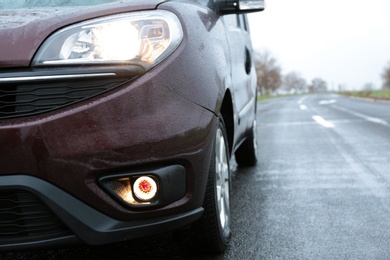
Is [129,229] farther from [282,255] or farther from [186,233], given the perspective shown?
[282,255]

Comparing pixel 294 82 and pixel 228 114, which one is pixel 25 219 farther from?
pixel 294 82

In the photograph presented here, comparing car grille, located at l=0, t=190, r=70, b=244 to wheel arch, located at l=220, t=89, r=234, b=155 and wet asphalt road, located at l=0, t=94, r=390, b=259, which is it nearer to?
wet asphalt road, located at l=0, t=94, r=390, b=259

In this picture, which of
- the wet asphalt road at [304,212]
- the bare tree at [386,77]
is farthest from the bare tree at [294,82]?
the wet asphalt road at [304,212]

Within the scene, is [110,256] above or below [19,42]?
below

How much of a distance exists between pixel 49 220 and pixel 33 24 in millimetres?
770

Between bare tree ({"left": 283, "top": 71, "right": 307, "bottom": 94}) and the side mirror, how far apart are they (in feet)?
434

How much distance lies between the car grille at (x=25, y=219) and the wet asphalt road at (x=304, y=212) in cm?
81

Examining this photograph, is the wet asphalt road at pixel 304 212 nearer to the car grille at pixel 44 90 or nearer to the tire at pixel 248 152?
the tire at pixel 248 152

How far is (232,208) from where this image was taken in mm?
3904

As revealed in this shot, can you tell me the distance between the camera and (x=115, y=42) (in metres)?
2.17

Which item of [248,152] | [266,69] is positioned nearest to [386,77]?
[266,69]

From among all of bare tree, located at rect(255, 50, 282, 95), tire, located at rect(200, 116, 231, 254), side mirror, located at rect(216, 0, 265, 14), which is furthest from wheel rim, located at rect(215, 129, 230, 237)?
bare tree, located at rect(255, 50, 282, 95)

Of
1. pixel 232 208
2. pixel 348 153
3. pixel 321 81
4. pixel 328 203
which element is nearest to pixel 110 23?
pixel 232 208

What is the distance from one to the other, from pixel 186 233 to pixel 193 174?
0.52m
